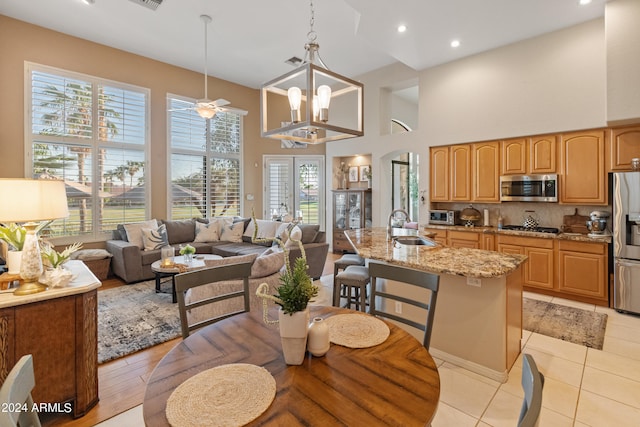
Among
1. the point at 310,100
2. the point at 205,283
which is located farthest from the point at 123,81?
the point at 205,283

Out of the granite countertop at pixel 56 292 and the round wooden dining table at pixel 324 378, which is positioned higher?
the granite countertop at pixel 56 292

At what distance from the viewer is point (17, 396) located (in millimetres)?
843

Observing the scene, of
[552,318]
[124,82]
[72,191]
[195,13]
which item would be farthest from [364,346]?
[124,82]

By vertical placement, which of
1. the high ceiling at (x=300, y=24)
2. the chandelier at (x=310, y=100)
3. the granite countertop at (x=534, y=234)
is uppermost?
the high ceiling at (x=300, y=24)

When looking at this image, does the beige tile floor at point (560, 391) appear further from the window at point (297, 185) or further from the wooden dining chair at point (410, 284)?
the window at point (297, 185)

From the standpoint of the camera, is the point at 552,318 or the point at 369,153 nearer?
the point at 552,318

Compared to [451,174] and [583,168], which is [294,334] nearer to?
[583,168]

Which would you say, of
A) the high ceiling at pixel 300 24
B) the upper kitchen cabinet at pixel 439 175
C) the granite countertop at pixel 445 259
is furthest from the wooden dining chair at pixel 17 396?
the upper kitchen cabinet at pixel 439 175

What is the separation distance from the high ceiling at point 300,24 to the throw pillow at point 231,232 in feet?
10.8

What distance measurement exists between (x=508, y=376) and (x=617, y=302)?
2510 millimetres

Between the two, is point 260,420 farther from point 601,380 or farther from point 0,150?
point 0,150

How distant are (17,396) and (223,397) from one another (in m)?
0.54

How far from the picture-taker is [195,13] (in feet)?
15.1

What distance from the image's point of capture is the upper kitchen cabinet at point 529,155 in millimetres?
4492
